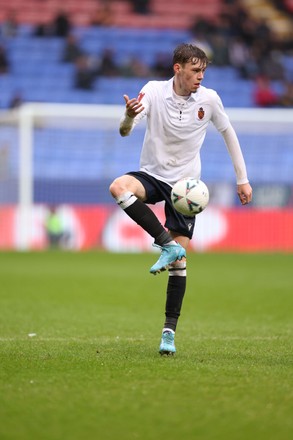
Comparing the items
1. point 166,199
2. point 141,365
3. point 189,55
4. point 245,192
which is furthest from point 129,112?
point 141,365

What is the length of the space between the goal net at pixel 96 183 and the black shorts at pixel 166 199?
15.0m

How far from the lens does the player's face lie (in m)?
7.04

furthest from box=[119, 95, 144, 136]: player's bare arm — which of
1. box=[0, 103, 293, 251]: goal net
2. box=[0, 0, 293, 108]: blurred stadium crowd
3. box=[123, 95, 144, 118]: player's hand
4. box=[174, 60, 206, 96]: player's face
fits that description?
box=[0, 0, 293, 108]: blurred stadium crowd

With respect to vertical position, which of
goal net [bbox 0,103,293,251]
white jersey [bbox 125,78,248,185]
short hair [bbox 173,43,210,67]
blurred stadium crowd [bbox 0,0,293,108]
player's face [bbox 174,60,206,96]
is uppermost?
blurred stadium crowd [bbox 0,0,293,108]

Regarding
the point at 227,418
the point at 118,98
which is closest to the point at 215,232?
the point at 118,98

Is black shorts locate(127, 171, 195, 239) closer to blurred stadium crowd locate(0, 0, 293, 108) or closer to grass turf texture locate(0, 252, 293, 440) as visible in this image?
grass turf texture locate(0, 252, 293, 440)

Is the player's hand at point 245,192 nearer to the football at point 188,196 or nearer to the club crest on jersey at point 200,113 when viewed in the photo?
the football at point 188,196

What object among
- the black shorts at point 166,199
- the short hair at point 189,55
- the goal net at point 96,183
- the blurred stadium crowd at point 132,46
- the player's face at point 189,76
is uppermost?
the blurred stadium crowd at point 132,46

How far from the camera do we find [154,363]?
21.0 feet

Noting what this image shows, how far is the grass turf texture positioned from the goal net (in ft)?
28.0

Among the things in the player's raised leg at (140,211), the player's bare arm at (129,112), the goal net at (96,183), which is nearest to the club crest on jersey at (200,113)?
the player's bare arm at (129,112)

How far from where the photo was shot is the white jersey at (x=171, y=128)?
7195mm

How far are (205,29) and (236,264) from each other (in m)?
11.3

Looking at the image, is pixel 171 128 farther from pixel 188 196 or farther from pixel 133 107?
pixel 188 196
